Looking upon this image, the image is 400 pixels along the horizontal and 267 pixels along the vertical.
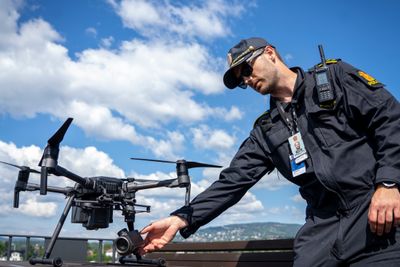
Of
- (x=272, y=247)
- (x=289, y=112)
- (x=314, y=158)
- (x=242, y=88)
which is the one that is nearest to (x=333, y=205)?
(x=314, y=158)

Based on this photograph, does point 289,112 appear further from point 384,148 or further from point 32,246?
point 32,246

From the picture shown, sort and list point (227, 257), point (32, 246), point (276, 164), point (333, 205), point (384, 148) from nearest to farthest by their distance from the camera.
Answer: point (384, 148), point (333, 205), point (276, 164), point (227, 257), point (32, 246)

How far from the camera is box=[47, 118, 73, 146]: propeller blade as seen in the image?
6367 millimetres

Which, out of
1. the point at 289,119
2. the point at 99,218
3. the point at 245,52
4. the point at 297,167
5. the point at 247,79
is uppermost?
the point at 245,52

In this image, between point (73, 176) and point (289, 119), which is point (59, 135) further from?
point (289, 119)

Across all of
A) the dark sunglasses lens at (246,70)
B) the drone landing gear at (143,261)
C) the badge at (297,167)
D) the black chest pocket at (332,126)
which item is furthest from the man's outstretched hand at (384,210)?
the drone landing gear at (143,261)

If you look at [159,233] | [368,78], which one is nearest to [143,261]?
[159,233]

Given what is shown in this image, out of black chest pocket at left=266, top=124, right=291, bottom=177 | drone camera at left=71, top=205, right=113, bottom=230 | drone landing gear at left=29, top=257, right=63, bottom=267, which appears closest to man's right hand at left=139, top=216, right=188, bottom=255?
black chest pocket at left=266, top=124, right=291, bottom=177

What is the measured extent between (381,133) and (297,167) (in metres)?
0.51

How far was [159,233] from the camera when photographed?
8.70 feet

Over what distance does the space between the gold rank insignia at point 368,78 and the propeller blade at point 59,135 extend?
4769 millimetres

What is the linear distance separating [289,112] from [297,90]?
0.57 ft

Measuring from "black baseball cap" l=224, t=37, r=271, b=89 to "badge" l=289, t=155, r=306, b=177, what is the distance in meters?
0.60

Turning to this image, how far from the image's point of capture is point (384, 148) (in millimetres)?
2152
